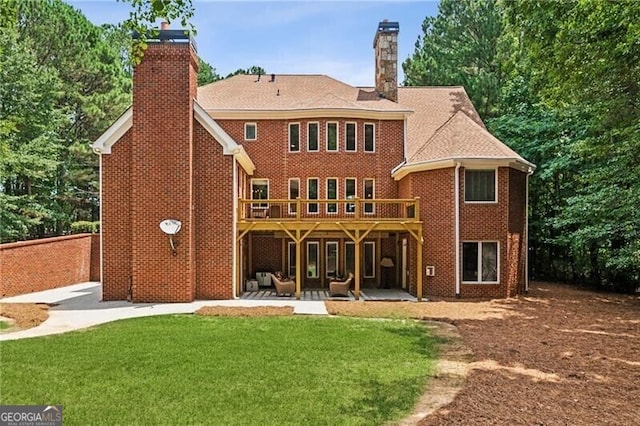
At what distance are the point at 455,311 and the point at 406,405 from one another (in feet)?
25.8

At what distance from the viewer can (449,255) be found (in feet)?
52.5

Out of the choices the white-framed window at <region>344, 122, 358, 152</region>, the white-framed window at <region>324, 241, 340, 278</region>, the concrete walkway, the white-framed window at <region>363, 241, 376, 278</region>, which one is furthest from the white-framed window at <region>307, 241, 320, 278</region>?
the concrete walkway

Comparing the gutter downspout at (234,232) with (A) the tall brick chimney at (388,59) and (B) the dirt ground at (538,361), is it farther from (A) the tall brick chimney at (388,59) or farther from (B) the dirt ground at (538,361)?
(A) the tall brick chimney at (388,59)

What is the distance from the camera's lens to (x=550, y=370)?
7.65m

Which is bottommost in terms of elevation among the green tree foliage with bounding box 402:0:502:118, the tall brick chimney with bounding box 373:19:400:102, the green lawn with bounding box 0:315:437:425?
the green lawn with bounding box 0:315:437:425

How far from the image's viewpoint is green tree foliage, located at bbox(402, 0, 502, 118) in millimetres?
28078

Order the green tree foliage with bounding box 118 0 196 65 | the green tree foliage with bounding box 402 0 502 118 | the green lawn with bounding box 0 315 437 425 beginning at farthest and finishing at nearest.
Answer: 1. the green tree foliage with bounding box 402 0 502 118
2. the green lawn with bounding box 0 315 437 425
3. the green tree foliage with bounding box 118 0 196 65

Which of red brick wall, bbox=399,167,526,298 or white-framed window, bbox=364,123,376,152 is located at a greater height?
white-framed window, bbox=364,123,376,152

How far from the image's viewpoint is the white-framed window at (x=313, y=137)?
20.0 meters

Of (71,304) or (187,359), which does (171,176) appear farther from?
(187,359)

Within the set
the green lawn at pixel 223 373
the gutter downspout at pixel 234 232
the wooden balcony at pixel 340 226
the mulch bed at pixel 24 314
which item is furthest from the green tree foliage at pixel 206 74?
the green lawn at pixel 223 373

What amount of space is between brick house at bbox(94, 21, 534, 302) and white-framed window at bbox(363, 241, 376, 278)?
0.04 m

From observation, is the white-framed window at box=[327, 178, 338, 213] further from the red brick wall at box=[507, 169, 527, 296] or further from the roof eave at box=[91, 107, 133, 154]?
the roof eave at box=[91, 107, 133, 154]

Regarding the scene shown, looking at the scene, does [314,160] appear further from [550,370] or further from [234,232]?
[550,370]
